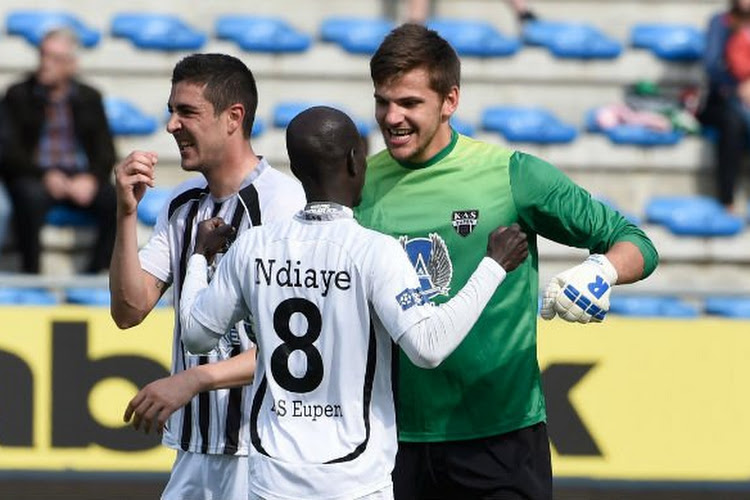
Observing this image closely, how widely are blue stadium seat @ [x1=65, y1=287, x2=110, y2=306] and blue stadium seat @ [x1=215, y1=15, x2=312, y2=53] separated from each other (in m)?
3.81

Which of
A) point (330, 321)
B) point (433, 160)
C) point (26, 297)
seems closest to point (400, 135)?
point (433, 160)

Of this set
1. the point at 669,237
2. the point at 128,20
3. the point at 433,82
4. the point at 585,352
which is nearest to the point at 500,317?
the point at 433,82

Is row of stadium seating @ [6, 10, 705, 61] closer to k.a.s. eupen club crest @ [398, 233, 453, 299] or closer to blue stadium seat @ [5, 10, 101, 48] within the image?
blue stadium seat @ [5, 10, 101, 48]

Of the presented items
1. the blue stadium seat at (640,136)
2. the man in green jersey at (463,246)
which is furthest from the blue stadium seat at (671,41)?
the man in green jersey at (463,246)

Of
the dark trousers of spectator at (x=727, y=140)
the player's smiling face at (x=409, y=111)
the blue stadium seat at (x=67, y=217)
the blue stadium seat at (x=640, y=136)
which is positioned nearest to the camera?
the player's smiling face at (x=409, y=111)

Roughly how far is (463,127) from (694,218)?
1707 mm

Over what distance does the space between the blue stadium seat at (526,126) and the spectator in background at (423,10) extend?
2.89 ft

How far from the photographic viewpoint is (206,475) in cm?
464

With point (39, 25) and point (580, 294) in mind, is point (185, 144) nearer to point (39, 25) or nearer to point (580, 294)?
point (580, 294)

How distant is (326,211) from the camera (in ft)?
13.0

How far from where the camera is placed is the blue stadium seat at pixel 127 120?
1068cm

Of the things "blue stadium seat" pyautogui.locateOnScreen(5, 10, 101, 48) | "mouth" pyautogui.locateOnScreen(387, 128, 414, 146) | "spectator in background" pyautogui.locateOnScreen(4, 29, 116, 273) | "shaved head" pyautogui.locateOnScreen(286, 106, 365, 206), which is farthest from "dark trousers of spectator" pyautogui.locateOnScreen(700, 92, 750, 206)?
"shaved head" pyautogui.locateOnScreen(286, 106, 365, 206)

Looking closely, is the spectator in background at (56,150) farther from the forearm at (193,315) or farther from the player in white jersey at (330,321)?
the player in white jersey at (330,321)

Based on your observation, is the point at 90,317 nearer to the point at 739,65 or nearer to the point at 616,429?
the point at 616,429
